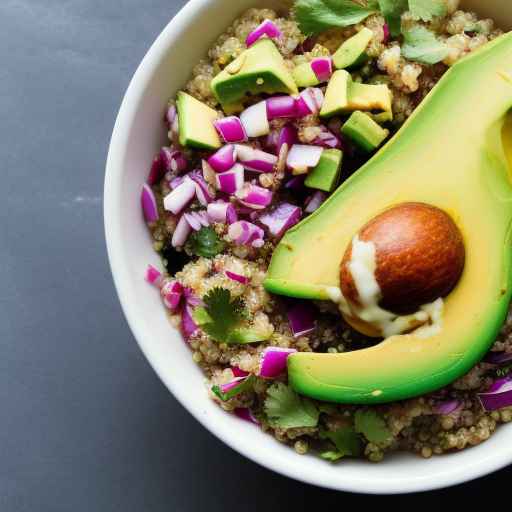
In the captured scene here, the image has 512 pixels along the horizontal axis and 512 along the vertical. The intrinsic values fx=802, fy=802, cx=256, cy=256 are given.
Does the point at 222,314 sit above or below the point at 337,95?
below

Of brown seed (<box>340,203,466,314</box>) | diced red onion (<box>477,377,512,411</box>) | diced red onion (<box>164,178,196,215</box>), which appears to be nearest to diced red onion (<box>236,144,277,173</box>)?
diced red onion (<box>164,178,196,215</box>)

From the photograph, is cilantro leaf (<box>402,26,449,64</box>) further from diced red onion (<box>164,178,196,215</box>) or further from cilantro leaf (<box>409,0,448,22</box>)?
diced red onion (<box>164,178,196,215</box>)

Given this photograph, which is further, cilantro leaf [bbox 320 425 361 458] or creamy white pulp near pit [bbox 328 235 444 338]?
cilantro leaf [bbox 320 425 361 458]

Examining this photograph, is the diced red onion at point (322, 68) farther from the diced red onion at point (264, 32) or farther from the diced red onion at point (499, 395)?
the diced red onion at point (499, 395)

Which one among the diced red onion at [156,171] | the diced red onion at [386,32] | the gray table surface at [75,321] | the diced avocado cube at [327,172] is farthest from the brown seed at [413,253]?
the gray table surface at [75,321]

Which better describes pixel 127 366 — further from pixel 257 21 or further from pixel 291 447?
pixel 257 21

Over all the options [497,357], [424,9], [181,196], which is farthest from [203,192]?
[497,357]

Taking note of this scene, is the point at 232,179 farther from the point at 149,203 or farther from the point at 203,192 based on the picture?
the point at 149,203
